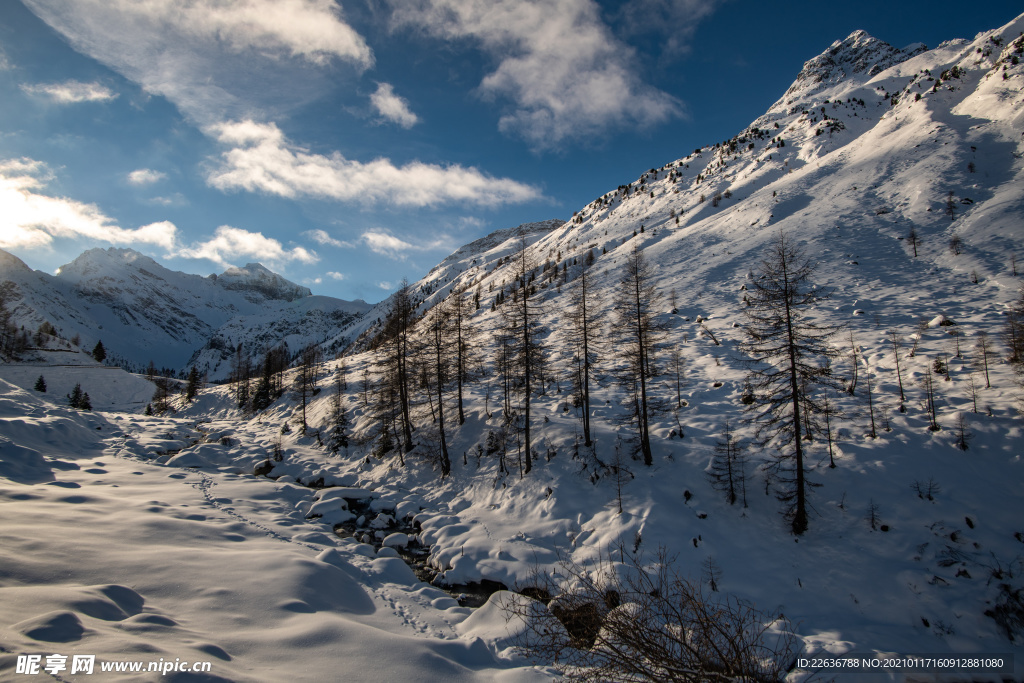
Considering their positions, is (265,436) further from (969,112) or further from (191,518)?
(969,112)

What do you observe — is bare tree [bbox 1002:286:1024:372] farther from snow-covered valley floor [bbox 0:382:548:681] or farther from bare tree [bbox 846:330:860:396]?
snow-covered valley floor [bbox 0:382:548:681]

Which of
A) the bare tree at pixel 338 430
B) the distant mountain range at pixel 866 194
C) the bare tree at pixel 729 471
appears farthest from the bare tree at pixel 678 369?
the bare tree at pixel 338 430

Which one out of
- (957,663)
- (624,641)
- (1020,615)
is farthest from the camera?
(1020,615)

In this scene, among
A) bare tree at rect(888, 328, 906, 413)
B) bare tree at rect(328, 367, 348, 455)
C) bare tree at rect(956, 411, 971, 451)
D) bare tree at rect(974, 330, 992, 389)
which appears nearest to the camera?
bare tree at rect(956, 411, 971, 451)

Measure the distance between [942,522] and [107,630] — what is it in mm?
23080

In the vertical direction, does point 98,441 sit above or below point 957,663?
above

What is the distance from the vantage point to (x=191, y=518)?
13039 millimetres

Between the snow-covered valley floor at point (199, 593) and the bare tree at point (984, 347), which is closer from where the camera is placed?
the snow-covered valley floor at point (199, 593)

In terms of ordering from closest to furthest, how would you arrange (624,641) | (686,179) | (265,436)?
(624,641) < (265,436) < (686,179)

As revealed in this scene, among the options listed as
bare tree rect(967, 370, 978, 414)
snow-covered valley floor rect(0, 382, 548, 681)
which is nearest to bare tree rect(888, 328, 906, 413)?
bare tree rect(967, 370, 978, 414)

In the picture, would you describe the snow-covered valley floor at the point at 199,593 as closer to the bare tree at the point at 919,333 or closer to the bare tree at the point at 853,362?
the bare tree at the point at 853,362

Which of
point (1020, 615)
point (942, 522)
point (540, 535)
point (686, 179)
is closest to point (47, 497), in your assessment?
point (540, 535)

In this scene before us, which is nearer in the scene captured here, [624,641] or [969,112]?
[624,641]

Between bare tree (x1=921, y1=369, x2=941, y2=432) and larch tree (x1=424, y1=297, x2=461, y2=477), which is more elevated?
larch tree (x1=424, y1=297, x2=461, y2=477)
